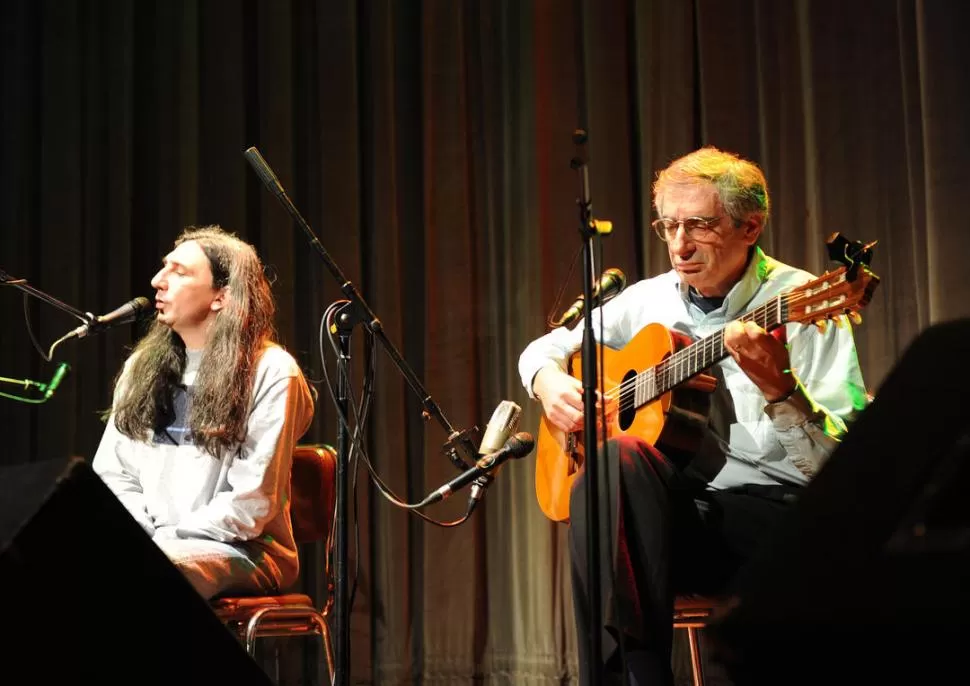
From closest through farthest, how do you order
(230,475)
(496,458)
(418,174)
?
(496,458)
(230,475)
(418,174)

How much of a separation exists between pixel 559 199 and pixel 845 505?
3.20m

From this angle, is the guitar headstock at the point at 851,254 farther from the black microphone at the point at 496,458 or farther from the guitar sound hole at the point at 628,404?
A: the black microphone at the point at 496,458

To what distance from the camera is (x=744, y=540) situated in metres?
2.57

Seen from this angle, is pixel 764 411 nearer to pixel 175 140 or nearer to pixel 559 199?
pixel 559 199

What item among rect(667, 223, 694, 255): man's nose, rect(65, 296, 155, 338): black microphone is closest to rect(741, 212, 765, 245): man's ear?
rect(667, 223, 694, 255): man's nose

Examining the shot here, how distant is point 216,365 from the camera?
3.17 metres

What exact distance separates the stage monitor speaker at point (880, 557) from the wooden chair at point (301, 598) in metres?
1.86

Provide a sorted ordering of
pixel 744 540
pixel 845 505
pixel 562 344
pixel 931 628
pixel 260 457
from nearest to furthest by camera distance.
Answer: pixel 931 628, pixel 845 505, pixel 744 540, pixel 260 457, pixel 562 344

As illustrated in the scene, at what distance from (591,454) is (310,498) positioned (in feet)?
4.80

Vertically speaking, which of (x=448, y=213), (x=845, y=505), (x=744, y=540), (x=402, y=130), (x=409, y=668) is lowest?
(x=409, y=668)

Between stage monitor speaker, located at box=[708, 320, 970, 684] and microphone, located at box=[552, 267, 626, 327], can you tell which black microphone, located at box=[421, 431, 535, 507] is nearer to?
microphone, located at box=[552, 267, 626, 327]

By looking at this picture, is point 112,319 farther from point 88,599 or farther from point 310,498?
point 88,599

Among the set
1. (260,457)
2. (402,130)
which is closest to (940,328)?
(260,457)

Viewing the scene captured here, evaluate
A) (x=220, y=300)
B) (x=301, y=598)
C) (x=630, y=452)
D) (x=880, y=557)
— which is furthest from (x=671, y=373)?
(x=880, y=557)
